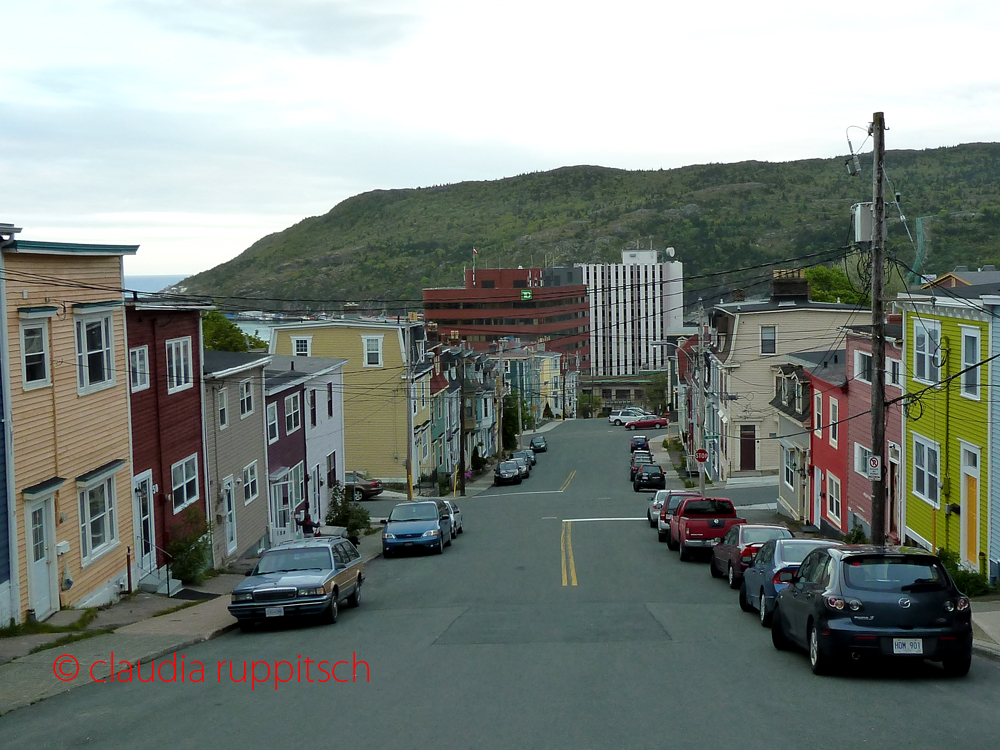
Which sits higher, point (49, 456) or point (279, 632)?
point (49, 456)

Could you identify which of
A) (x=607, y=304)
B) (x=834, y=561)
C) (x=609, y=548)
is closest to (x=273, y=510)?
(x=609, y=548)

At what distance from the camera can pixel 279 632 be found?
18.1 metres

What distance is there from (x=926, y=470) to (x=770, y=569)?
10774mm

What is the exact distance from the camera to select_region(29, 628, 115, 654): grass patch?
16.2m

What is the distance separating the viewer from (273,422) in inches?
1384

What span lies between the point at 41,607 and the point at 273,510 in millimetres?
16281

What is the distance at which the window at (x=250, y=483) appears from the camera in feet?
104

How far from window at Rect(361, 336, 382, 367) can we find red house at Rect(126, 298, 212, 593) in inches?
1037

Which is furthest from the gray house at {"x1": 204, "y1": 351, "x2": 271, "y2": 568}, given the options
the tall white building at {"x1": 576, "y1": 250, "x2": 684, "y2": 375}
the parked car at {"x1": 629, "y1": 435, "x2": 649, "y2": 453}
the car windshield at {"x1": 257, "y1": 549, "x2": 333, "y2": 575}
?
the tall white building at {"x1": 576, "y1": 250, "x2": 684, "y2": 375}

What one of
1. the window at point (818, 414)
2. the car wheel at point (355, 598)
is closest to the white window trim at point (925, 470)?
the window at point (818, 414)

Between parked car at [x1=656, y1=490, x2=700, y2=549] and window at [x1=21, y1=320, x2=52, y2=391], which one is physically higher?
window at [x1=21, y1=320, x2=52, y2=391]

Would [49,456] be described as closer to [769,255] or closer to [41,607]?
[41,607]

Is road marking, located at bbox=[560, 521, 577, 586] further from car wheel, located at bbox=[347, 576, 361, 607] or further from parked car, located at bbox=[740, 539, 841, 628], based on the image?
parked car, located at bbox=[740, 539, 841, 628]

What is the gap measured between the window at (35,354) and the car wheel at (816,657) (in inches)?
530
